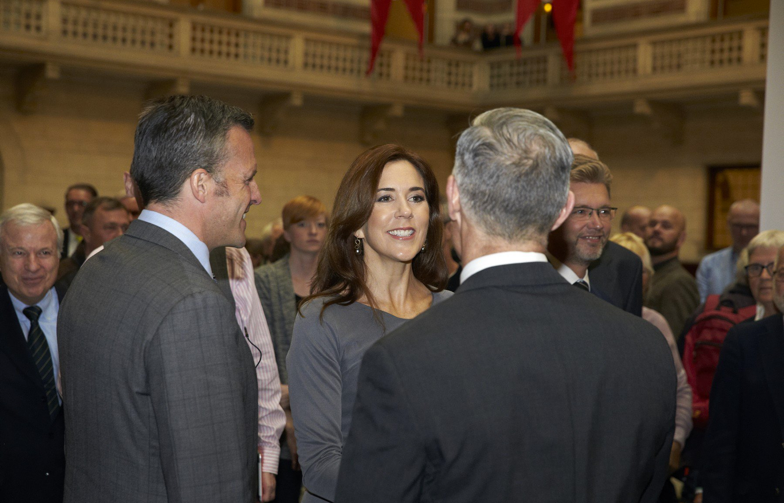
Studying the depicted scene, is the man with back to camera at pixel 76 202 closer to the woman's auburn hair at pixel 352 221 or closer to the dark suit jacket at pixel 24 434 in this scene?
the dark suit jacket at pixel 24 434

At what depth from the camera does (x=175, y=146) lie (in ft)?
5.89

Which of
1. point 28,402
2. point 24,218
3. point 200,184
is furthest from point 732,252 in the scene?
point 200,184

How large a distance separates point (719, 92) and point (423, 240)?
10552mm

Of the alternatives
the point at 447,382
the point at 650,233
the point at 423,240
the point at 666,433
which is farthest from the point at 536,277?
the point at 650,233

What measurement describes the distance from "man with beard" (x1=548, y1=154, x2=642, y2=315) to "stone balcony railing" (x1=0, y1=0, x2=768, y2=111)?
30.6 ft

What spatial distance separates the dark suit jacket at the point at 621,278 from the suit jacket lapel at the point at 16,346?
7.44 ft

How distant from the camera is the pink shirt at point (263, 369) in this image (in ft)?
9.05

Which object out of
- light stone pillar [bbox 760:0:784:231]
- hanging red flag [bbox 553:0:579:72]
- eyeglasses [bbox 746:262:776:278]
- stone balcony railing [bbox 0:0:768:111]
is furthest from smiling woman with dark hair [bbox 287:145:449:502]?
stone balcony railing [bbox 0:0:768:111]

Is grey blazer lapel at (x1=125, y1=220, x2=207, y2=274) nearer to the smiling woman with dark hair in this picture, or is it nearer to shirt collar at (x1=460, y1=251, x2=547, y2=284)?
the smiling woman with dark hair

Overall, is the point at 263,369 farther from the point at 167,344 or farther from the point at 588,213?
the point at 588,213

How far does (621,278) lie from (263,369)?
62.0 inches

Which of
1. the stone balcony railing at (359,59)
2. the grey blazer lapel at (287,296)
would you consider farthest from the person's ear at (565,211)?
the stone balcony railing at (359,59)

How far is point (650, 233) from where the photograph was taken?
6.29 meters

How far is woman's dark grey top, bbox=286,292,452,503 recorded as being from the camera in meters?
2.07
